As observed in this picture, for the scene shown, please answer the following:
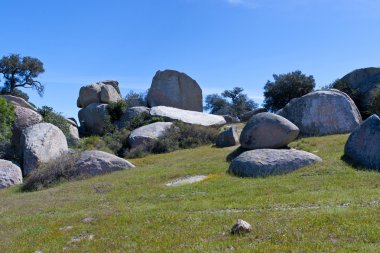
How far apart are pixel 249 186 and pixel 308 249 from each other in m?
7.98

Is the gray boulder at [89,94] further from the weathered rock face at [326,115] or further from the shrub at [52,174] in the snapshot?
the shrub at [52,174]

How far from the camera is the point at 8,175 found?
24.4 metres

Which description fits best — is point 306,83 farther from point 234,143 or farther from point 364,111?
point 234,143

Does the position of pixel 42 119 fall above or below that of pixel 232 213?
above

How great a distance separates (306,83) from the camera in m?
49.9

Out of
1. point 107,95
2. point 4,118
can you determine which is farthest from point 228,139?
point 107,95

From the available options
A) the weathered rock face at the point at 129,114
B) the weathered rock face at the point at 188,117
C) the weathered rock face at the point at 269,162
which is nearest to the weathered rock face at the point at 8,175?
the weathered rock face at the point at 269,162

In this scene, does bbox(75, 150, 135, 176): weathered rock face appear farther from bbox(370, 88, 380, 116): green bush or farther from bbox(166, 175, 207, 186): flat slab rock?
bbox(370, 88, 380, 116): green bush

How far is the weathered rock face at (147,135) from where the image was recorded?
32.2 m

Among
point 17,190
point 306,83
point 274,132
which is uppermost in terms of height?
point 306,83

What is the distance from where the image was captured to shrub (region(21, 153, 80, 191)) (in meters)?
22.4

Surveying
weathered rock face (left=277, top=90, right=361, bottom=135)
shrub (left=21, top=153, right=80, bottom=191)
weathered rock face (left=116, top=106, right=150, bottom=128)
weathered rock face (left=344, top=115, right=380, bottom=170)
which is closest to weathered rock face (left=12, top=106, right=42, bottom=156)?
weathered rock face (left=116, top=106, right=150, bottom=128)

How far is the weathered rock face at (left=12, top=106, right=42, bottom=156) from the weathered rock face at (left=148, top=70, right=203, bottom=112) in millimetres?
14093

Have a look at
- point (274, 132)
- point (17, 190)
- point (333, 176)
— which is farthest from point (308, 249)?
point (17, 190)
